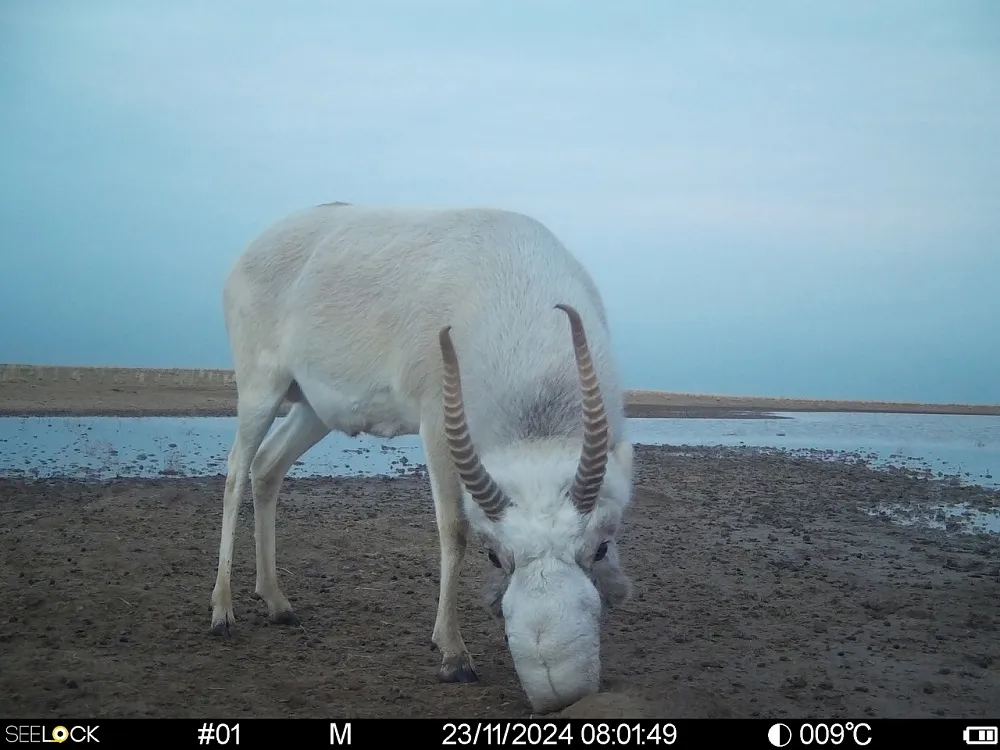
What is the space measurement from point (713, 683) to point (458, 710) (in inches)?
59.8

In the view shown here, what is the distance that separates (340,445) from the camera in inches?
821

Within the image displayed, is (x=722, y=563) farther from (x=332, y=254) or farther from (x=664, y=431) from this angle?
(x=664, y=431)

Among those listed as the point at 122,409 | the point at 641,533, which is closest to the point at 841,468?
the point at 641,533

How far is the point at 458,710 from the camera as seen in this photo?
178 inches

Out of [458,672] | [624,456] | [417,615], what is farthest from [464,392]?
[417,615]
